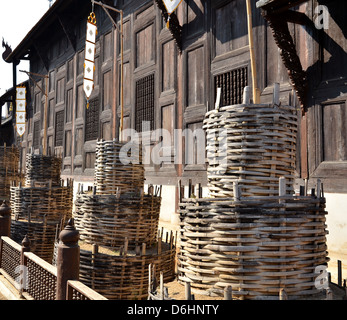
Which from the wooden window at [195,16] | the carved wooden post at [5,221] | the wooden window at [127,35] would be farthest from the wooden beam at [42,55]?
the carved wooden post at [5,221]

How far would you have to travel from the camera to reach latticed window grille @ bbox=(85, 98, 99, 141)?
48.8ft

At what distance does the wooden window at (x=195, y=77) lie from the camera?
9.35 metres

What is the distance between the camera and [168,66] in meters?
10.6

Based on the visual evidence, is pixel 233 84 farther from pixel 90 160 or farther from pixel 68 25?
pixel 68 25

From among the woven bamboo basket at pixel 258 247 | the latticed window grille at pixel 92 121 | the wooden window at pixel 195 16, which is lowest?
the woven bamboo basket at pixel 258 247

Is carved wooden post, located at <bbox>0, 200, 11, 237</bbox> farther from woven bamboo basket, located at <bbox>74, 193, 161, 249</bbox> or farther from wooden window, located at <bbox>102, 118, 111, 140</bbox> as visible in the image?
wooden window, located at <bbox>102, 118, 111, 140</bbox>

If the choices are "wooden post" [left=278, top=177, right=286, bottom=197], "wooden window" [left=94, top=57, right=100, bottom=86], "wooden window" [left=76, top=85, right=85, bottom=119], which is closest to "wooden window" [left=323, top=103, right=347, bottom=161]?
"wooden post" [left=278, top=177, right=286, bottom=197]

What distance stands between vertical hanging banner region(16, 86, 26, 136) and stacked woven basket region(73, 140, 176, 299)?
17934 millimetres

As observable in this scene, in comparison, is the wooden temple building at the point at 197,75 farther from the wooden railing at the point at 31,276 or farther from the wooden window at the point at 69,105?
the wooden railing at the point at 31,276

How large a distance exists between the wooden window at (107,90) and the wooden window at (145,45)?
2.17 metres

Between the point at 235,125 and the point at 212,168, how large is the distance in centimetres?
37

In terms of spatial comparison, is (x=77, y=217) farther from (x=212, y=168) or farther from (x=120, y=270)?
(x=212, y=168)

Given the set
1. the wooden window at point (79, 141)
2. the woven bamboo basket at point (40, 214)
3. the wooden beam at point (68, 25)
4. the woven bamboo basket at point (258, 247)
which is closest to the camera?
the woven bamboo basket at point (258, 247)
